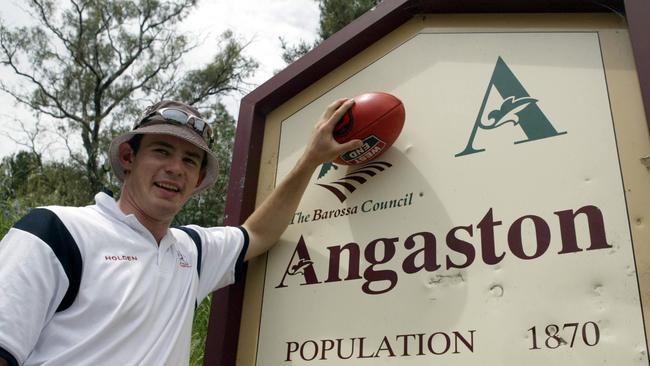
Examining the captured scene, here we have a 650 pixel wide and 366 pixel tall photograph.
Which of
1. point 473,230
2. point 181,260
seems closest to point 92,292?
point 181,260

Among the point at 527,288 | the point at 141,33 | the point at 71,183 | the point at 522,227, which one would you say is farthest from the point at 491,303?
the point at 141,33

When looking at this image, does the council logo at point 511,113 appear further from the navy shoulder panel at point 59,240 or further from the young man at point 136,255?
the navy shoulder panel at point 59,240

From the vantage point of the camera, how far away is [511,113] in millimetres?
2559

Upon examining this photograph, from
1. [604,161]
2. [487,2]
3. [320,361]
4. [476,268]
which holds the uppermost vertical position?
[487,2]

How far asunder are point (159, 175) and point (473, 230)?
1.32 metres

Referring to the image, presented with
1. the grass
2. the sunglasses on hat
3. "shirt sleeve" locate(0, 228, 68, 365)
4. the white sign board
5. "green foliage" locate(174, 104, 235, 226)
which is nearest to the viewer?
"shirt sleeve" locate(0, 228, 68, 365)

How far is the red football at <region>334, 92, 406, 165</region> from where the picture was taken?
2.70 meters

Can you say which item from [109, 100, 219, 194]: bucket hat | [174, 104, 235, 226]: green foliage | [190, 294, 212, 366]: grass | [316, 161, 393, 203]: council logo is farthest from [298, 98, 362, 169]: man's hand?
[174, 104, 235, 226]: green foliage

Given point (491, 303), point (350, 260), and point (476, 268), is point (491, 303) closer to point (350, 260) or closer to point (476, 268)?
point (476, 268)

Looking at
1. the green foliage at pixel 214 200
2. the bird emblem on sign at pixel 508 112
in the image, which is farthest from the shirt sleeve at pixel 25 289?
the green foliage at pixel 214 200

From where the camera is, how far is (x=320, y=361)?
2.60 meters

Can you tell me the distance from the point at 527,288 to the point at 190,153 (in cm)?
150

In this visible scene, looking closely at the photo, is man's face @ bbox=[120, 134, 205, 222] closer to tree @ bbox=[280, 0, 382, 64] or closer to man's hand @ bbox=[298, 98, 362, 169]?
man's hand @ bbox=[298, 98, 362, 169]

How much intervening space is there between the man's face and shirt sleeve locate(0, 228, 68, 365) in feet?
1.73
